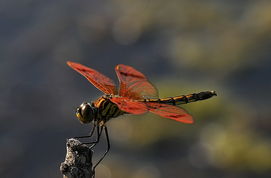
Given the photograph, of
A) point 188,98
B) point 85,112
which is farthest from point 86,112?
point 188,98

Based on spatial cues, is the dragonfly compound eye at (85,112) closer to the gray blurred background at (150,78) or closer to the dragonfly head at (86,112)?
the dragonfly head at (86,112)

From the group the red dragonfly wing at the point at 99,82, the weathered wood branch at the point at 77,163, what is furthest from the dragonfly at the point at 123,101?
the weathered wood branch at the point at 77,163

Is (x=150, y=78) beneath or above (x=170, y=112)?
above

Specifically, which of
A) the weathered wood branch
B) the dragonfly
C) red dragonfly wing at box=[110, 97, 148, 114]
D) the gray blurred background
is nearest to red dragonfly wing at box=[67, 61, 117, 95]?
the dragonfly

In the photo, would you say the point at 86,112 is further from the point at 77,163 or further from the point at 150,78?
the point at 150,78

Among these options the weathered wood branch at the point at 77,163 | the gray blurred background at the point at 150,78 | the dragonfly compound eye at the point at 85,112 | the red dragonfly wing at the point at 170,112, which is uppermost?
the gray blurred background at the point at 150,78

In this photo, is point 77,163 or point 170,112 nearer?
point 77,163
